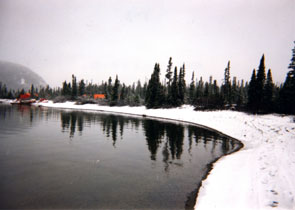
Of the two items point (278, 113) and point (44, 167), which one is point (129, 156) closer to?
point (44, 167)

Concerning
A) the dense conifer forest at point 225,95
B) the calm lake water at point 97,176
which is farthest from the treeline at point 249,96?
the calm lake water at point 97,176

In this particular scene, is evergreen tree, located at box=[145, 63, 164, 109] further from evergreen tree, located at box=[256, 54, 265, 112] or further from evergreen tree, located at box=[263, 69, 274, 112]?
evergreen tree, located at box=[263, 69, 274, 112]

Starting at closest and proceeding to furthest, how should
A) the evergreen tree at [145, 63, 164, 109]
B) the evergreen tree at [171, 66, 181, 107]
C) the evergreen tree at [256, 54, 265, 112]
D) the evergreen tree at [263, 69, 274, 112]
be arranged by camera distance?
the evergreen tree at [263, 69, 274, 112], the evergreen tree at [256, 54, 265, 112], the evergreen tree at [171, 66, 181, 107], the evergreen tree at [145, 63, 164, 109]

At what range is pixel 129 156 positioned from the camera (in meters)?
10.2

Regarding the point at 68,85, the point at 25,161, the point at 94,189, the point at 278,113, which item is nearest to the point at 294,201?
the point at 94,189

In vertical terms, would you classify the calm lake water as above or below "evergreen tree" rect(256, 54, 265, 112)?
below

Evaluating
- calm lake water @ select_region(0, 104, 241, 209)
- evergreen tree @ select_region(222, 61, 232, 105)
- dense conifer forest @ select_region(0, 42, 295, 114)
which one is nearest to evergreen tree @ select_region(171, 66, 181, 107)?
dense conifer forest @ select_region(0, 42, 295, 114)

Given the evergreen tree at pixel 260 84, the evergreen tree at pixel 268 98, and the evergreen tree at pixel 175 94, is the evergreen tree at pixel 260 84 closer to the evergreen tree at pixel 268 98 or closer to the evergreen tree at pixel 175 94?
the evergreen tree at pixel 268 98

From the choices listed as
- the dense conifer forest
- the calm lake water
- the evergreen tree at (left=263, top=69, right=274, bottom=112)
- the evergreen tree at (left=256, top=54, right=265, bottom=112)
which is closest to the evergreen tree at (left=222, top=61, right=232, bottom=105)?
the dense conifer forest

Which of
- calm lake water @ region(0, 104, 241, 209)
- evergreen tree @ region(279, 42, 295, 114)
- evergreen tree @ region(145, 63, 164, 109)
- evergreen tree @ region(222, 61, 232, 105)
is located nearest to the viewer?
calm lake water @ region(0, 104, 241, 209)

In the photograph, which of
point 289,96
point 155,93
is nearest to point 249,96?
point 289,96

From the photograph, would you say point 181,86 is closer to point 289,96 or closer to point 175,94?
point 175,94

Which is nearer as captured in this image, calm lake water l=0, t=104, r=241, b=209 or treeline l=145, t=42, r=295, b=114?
calm lake water l=0, t=104, r=241, b=209

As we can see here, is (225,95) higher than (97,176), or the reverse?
(225,95)
